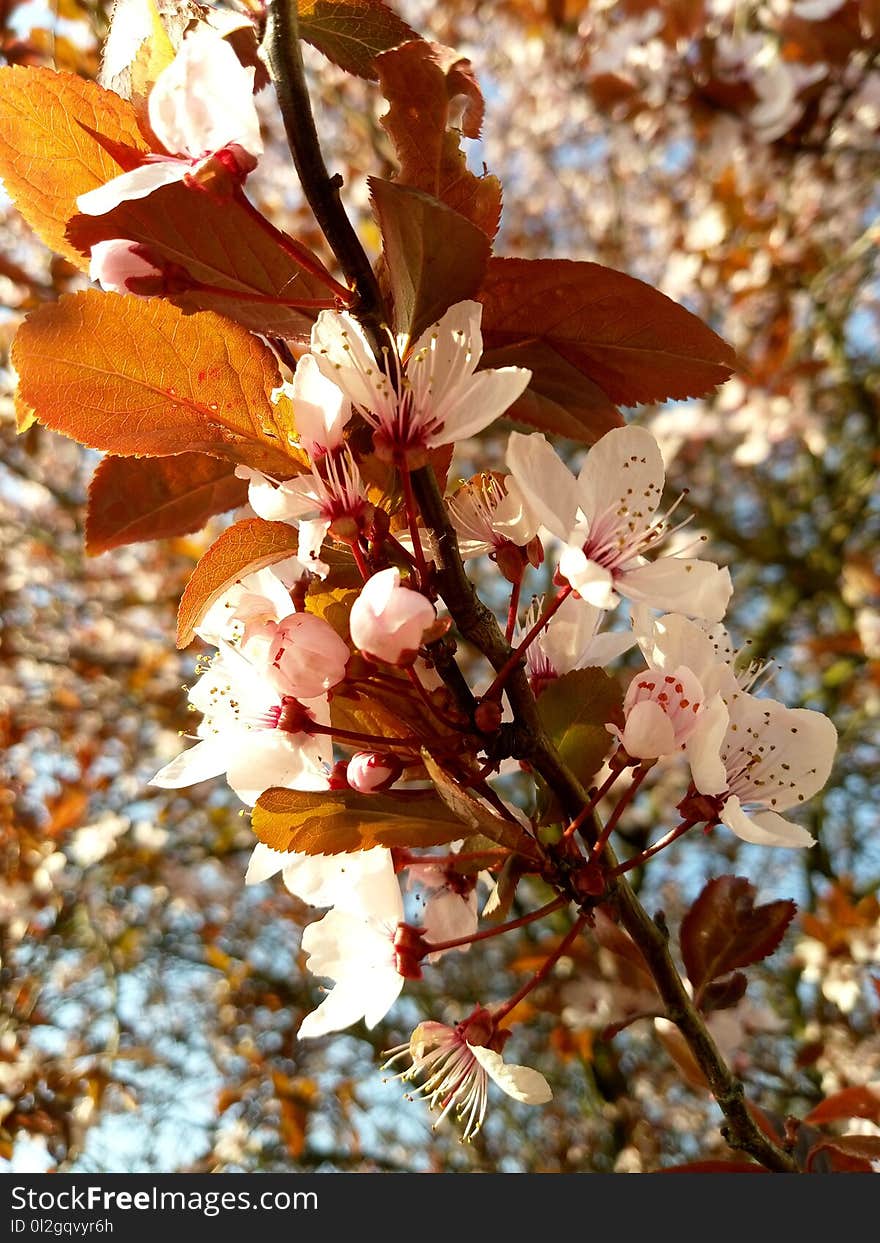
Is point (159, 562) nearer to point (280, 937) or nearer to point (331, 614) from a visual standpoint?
point (280, 937)

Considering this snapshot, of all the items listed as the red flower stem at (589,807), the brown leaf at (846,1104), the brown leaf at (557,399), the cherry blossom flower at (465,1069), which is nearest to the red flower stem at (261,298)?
the brown leaf at (557,399)

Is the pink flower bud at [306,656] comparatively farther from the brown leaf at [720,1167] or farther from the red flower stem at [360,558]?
the brown leaf at [720,1167]

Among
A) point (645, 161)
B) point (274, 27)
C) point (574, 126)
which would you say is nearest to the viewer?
point (274, 27)

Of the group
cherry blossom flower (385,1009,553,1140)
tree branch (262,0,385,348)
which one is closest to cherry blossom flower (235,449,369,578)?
tree branch (262,0,385,348)

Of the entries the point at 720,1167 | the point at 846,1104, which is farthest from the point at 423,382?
the point at 846,1104

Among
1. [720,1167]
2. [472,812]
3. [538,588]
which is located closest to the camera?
[472,812]

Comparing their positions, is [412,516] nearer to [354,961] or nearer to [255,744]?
[255,744]

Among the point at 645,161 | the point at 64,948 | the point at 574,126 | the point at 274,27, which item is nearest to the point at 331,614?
the point at 274,27
